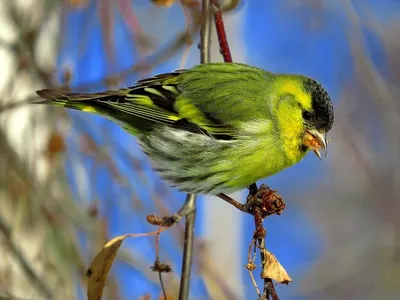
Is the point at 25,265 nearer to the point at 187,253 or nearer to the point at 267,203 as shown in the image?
the point at 187,253

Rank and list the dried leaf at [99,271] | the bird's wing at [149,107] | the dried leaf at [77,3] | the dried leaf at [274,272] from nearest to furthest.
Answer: the dried leaf at [274,272] < the dried leaf at [99,271] < the bird's wing at [149,107] < the dried leaf at [77,3]

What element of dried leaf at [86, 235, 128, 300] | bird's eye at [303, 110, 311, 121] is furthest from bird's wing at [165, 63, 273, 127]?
dried leaf at [86, 235, 128, 300]

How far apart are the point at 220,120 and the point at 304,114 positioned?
1.10 feet

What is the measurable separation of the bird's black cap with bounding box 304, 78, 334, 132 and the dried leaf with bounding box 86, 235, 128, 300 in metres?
0.93

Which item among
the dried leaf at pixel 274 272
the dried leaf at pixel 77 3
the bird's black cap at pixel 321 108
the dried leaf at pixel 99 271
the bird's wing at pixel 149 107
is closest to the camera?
the dried leaf at pixel 274 272

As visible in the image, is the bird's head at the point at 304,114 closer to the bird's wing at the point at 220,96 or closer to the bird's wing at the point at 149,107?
the bird's wing at the point at 220,96

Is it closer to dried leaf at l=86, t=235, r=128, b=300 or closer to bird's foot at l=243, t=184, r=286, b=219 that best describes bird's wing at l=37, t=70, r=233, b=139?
bird's foot at l=243, t=184, r=286, b=219

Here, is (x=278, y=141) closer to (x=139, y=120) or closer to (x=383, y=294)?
(x=139, y=120)

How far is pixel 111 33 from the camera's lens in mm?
3104

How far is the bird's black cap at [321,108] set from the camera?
246 centimetres

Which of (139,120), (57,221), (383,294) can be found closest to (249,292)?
(383,294)

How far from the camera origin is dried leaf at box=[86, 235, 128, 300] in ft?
6.35

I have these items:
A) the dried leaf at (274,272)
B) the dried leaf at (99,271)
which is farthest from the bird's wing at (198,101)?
the dried leaf at (274,272)

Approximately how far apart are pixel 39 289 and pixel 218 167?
962 millimetres
